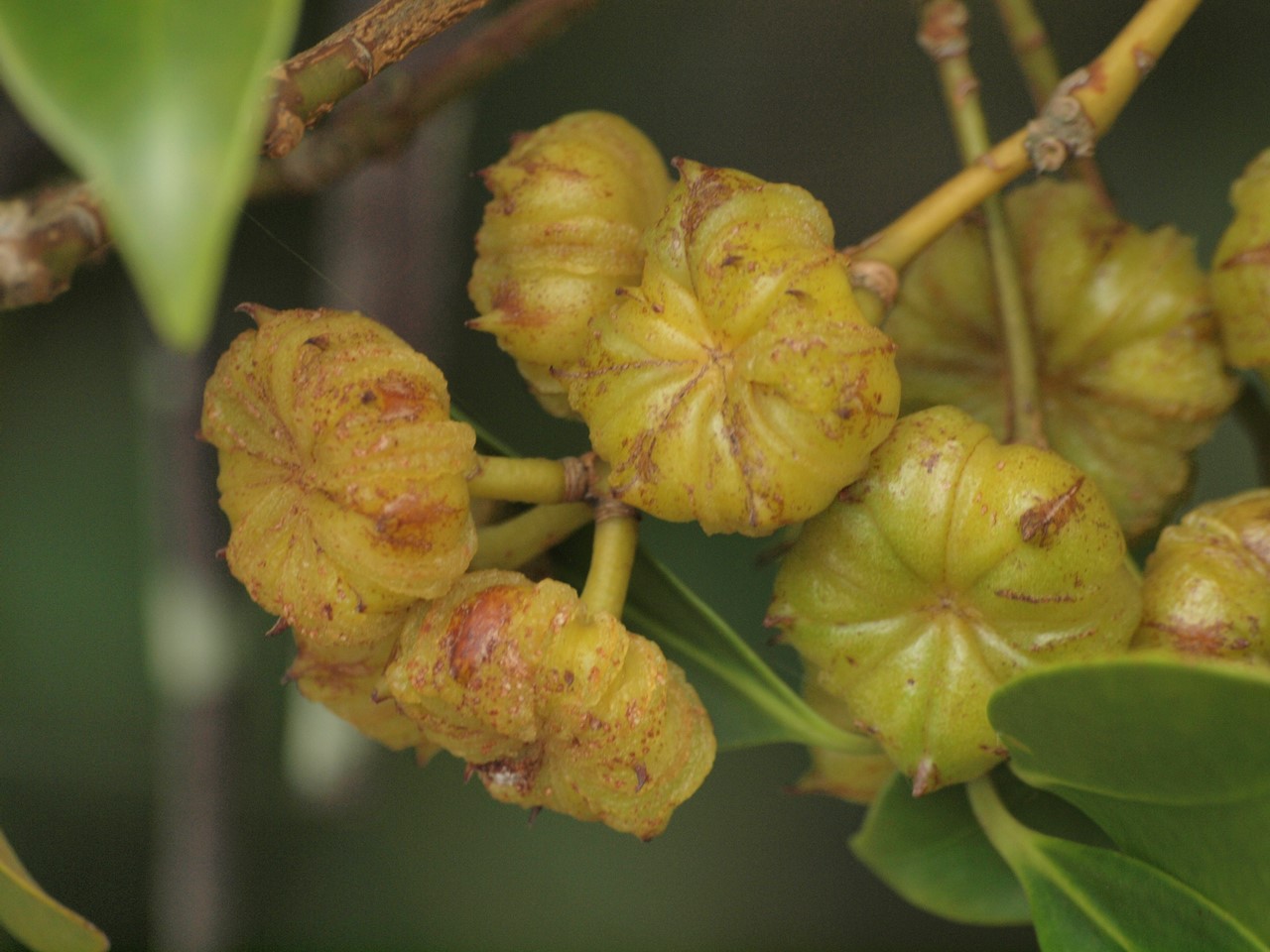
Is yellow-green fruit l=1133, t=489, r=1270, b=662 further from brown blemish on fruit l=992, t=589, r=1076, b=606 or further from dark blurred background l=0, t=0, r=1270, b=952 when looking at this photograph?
dark blurred background l=0, t=0, r=1270, b=952

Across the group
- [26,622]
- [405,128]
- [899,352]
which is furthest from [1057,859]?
[26,622]

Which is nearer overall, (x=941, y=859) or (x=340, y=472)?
(x=340, y=472)

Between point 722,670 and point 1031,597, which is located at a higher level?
point 1031,597

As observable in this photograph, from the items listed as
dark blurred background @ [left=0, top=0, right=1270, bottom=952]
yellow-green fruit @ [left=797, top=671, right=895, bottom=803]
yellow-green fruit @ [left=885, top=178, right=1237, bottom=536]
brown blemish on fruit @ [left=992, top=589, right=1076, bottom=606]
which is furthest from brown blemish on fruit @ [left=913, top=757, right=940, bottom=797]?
dark blurred background @ [left=0, top=0, right=1270, bottom=952]

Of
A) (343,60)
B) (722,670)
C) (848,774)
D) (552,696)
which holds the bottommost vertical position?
(848,774)

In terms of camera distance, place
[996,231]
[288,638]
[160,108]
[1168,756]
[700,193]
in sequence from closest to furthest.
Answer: [160,108], [1168,756], [700,193], [996,231], [288,638]

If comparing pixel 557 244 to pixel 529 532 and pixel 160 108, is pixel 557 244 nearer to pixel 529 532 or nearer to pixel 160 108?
pixel 529 532

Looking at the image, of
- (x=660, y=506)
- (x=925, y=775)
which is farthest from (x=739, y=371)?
(x=925, y=775)

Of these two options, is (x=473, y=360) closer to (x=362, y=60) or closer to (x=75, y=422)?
(x=75, y=422)
